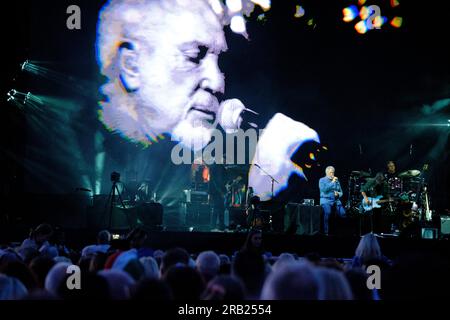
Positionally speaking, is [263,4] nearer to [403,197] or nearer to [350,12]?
[350,12]

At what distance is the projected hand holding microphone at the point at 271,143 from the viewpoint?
15055 millimetres

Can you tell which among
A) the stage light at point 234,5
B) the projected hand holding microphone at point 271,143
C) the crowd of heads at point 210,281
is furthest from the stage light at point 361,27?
the crowd of heads at point 210,281

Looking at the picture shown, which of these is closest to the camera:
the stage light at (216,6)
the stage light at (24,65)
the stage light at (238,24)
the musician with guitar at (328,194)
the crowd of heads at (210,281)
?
the crowd of heads at (210,281)

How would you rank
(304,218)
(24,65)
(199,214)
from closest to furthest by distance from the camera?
(304,218), (199,214), (24,65)

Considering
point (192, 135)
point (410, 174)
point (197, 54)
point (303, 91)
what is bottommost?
point (410, 174)

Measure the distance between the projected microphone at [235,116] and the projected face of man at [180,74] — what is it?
232 mm

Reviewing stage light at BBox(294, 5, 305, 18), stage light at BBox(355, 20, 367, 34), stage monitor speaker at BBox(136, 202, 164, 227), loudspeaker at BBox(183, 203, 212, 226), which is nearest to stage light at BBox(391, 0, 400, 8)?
stage light at BBox(355, 20, 367, 34)

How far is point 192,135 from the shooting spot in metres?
15.1

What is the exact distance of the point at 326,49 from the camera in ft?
50.2

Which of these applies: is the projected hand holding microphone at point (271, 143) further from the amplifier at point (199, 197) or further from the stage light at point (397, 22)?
the stage light at point (397, 22)

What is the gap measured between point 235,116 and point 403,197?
208 inches

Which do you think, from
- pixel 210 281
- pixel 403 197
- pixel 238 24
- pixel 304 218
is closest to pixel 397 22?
pixel 238 24

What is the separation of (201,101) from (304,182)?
148 inches

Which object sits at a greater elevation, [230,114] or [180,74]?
[180,74]
